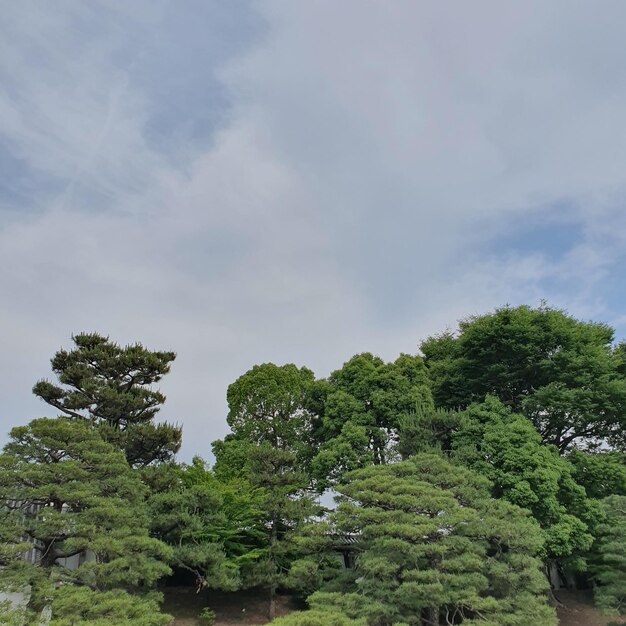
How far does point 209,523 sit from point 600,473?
13810 mm

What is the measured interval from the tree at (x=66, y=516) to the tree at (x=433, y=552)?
15.1ft

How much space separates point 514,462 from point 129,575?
1177 centimetres

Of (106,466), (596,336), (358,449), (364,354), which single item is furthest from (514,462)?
(106,466)

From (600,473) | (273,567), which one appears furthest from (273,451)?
(600,473)

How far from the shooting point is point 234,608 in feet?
52.9

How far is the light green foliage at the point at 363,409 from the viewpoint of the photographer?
58.9 ft

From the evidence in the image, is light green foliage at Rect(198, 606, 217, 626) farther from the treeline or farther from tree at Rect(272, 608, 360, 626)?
tree at Rect(272, 608, 360, 626)

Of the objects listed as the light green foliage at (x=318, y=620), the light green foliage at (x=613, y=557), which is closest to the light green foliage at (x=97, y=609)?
the light green foliage at (x=318, y=620)

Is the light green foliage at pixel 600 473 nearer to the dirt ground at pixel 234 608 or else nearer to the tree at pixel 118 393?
the dirt ground at pixel 234 608

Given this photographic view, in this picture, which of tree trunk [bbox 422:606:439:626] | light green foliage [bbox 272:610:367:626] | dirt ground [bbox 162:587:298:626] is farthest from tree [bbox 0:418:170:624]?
tree trunk [bbox 422:606:439:626]

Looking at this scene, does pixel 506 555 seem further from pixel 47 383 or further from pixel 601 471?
pixel 47 383

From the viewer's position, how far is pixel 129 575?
1091cm

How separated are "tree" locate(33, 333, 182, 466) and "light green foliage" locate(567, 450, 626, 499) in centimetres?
1461

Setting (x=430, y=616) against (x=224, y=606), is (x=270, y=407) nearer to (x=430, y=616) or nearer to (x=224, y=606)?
(x=224, y=606)
